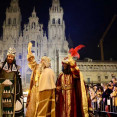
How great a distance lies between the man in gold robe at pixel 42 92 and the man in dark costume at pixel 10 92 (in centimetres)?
45

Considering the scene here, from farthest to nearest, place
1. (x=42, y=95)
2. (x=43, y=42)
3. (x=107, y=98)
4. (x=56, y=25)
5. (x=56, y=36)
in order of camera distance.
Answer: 1. (x=56, y=25)
2. (x=43, y=42)
3. (x=56, y=36)
4. (x=107, y=98)
5. (x=42, y=95)

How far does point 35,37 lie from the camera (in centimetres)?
3594

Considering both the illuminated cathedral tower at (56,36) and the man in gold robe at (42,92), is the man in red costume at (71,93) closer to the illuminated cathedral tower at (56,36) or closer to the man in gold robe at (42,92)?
the man in gold robe at (42,92)

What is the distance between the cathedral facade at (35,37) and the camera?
3359 cm

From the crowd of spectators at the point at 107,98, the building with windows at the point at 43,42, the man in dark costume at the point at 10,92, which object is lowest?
the crowd of spectators at the point at 107,98

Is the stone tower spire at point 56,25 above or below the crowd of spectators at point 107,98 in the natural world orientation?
above

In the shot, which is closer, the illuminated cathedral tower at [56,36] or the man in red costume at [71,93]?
the man in red costume at [71,93]

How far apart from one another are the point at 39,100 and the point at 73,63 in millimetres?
1332

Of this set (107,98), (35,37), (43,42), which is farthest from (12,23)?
(107,98)

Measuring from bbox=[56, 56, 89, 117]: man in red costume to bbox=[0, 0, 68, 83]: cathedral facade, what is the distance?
27.2 meters

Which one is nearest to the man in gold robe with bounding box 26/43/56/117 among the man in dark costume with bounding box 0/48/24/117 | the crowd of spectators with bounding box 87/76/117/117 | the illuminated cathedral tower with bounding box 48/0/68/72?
the man in dark costume with bounding box 0/48/24/117

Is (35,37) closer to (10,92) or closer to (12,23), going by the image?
(12,23)

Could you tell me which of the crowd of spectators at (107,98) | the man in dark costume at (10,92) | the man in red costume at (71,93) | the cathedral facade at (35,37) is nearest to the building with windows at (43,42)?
the cathedral facade at (35,37)

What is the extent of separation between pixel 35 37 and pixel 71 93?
3250 centimetres
